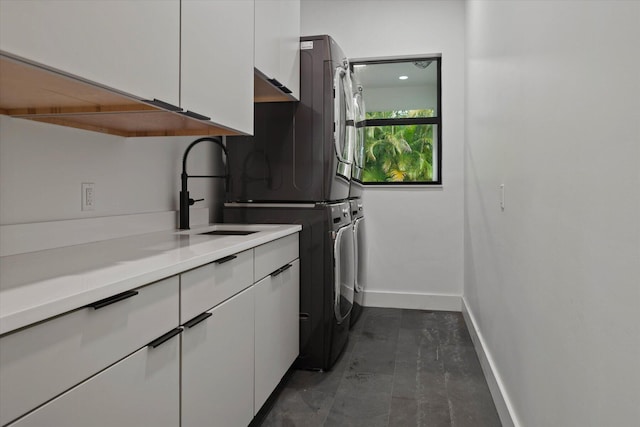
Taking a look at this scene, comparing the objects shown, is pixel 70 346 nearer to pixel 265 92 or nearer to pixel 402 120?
pixel 265 92

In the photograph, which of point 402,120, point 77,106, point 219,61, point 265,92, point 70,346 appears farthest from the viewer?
point 402,120

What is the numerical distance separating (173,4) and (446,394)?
6.96ft

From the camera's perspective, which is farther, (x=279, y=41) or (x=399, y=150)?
(x=399, y=150)

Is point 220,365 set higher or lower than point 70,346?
lower

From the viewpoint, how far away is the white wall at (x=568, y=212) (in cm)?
83

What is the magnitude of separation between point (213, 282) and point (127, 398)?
0.49 metres

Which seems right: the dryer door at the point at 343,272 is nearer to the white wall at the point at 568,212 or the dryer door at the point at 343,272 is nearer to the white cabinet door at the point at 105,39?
the white wall at the point at 568,212

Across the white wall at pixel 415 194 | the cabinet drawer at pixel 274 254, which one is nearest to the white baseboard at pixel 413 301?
the white wall at pixel 415 194

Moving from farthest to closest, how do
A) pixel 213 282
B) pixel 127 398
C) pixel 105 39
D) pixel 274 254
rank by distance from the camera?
pixel 274 254, pixel 213 282, pixel 105 39, pixel 127 398

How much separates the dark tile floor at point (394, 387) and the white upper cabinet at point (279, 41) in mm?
1593

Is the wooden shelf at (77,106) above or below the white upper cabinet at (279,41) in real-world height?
below

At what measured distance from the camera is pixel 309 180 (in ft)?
8.52

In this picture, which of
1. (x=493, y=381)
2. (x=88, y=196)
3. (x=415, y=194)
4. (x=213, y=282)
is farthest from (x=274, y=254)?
(x=415, y=194)

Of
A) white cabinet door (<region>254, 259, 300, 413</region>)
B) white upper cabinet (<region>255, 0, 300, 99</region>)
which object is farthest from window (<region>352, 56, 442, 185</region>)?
white cabinet door (<region>254, 259, 300, 413</region>)
